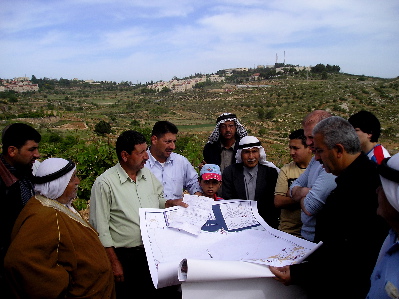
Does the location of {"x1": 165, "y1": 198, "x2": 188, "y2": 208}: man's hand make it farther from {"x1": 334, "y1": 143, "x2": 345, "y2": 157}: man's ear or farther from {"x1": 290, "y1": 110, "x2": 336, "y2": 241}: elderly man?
{"x1": 334, "y1": 143, "x2": 345, "y2": 157}: man's ear

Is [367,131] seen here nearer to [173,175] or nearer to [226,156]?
[226,156]

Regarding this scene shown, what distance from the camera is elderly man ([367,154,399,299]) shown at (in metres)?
1.13

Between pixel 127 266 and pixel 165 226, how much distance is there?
1.66 ft

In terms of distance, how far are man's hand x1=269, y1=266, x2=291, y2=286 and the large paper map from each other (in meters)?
0.03

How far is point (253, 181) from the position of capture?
3.00m

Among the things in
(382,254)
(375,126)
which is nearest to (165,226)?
(382,254)

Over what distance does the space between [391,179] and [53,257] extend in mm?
1659

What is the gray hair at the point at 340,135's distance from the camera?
5.46 ft

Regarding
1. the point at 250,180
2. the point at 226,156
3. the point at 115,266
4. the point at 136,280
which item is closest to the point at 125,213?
the point at 115,266

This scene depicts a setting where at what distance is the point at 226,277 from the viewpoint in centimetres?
150

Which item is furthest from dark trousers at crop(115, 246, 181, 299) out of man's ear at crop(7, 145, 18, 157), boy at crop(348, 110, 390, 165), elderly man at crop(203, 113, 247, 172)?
boy at crop(348, 110, 390, 165)

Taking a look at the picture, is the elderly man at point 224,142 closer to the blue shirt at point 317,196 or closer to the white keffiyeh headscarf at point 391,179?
the blue shirt at point 317,196

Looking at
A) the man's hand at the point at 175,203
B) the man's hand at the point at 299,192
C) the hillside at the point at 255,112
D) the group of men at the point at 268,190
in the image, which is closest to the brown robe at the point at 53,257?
the group of men at the point at 268,190

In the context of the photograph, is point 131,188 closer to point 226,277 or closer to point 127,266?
point 127,266
